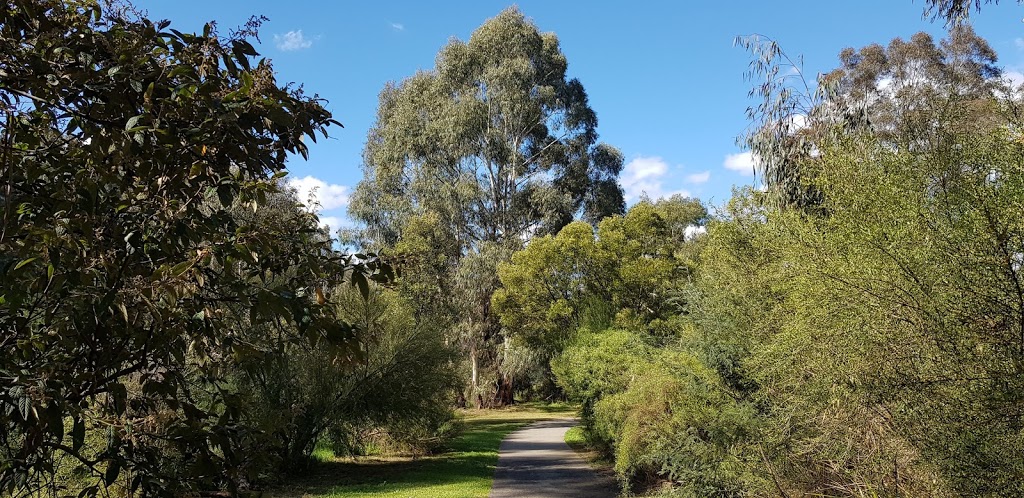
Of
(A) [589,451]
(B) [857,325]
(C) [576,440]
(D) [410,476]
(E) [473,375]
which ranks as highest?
(E) [473,375]

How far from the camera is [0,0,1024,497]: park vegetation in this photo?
1903 mm

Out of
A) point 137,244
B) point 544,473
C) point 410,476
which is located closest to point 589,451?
point 544,473

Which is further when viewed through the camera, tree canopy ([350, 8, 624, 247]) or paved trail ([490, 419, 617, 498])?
tree canopy ([350, 8, 624, 247])

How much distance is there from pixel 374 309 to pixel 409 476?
14.4 ft

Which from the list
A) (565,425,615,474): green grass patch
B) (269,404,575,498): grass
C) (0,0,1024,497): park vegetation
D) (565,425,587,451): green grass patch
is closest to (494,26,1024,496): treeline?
(0,0,1024,497): park vegetation

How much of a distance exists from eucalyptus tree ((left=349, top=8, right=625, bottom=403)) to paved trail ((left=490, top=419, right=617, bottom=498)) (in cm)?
978

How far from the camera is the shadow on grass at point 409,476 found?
1470 centimetres

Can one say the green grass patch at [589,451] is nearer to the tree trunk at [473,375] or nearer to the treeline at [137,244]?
the tree trunk at [473,375]

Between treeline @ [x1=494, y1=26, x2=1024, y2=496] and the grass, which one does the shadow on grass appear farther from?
treeline @ [x1=494, y1=26, x2=1024, y2=496]

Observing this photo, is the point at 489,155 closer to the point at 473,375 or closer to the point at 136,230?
the point at 473,375

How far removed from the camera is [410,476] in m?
17.0

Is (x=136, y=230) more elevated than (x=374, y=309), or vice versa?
(x=374, y=309)

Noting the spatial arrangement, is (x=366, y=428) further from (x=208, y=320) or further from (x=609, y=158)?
(x=609, y=158)

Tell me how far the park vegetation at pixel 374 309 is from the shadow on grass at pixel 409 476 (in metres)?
0.78
